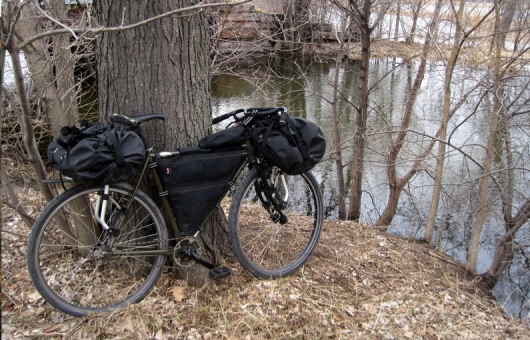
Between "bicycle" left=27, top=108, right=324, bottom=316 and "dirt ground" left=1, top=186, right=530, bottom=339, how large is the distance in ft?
0.41

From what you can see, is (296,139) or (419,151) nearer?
(296,139)

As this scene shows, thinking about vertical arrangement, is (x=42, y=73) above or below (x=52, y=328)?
above

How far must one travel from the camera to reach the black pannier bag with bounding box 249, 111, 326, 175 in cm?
300

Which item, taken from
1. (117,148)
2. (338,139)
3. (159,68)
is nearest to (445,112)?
(338,139)

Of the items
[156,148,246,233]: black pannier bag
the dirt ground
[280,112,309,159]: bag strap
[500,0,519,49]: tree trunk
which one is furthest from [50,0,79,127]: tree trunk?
[500,0,519,49]: tree trunk

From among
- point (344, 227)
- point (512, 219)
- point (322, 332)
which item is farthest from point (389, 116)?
point (322, 332)

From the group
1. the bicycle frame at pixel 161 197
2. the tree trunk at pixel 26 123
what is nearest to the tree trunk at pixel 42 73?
the tree trunk at pixel 26 123

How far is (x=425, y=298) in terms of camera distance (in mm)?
3395

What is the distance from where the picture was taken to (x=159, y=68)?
2.93m

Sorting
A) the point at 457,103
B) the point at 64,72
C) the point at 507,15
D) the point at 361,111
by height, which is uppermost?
the point at 507,15

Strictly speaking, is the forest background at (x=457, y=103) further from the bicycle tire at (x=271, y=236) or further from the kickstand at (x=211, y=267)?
the bicycle tire at (x=271, y=236)

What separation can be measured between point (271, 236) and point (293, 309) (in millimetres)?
760

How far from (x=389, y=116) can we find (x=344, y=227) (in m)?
5.55

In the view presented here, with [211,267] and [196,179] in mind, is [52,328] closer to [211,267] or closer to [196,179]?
[211,267]
